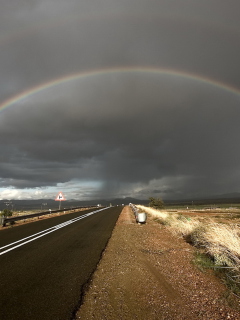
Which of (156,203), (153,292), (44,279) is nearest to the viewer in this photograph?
(153,292)

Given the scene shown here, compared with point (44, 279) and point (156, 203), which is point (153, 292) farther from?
point (156, 203)

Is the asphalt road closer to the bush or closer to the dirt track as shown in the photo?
the dirt track

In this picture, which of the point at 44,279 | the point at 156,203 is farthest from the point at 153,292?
the point at 156,203

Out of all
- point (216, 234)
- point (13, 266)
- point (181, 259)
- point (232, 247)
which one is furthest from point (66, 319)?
point (216, 234)

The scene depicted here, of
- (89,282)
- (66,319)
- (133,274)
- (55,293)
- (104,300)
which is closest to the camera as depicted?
(66,319)

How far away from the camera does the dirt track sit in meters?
3.98

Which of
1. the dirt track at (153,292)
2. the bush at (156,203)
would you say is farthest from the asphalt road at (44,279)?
the bush at (156,203)

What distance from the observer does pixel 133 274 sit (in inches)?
240

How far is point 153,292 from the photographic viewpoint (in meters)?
4.89

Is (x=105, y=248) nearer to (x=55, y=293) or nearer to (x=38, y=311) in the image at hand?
(x=55, y=293)

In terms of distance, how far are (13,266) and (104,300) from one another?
3.72m

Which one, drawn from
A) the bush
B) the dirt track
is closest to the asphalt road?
the dirt track

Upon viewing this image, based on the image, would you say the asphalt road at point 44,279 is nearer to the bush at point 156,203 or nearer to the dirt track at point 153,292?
the dirt track at point 153,292

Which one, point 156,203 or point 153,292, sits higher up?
point 156,203
